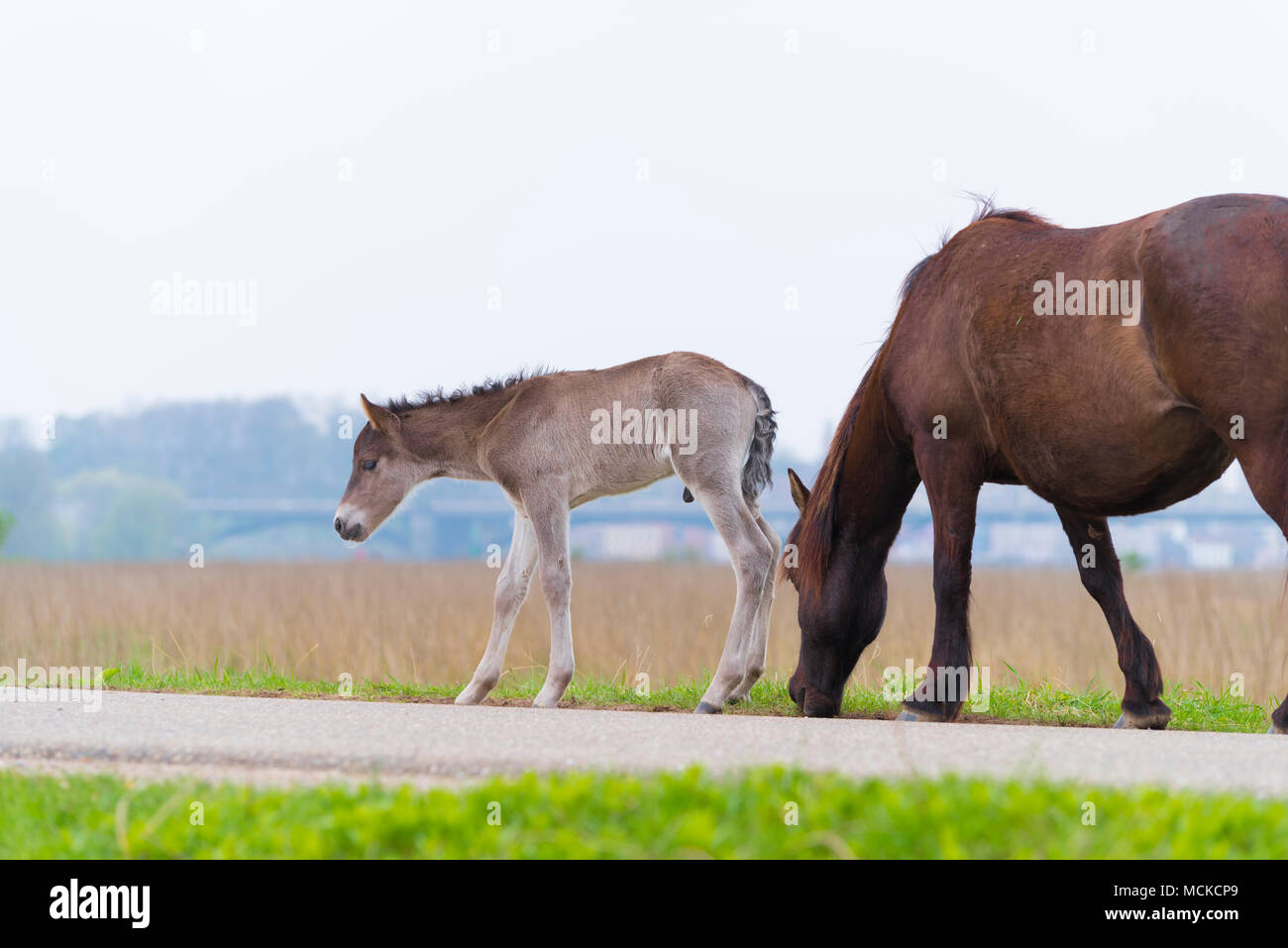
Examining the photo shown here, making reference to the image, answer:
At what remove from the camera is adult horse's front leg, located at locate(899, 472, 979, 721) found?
7.43m

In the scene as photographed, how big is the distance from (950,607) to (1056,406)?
3.86 ft

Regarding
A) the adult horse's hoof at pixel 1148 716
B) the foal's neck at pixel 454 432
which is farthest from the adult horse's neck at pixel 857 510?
the foal's neck at pixel 454 432

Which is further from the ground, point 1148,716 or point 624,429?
point 624,429

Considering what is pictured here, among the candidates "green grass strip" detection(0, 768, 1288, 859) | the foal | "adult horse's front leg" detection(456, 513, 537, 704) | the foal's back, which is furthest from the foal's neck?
"green grass strip" detection(0, 768, 1288, 859)

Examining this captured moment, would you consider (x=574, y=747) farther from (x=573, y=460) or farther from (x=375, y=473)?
(x=375, y=473)

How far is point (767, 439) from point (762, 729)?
2.66 metres

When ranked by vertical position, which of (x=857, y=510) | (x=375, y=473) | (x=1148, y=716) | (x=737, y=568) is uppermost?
(x=375, y=473)

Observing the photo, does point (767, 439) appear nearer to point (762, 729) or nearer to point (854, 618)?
point (854, 618)

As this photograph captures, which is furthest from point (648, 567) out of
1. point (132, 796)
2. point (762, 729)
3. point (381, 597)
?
point (132, 796)

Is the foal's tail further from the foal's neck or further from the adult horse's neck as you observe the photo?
the foal's neck

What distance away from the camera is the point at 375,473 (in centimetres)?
929

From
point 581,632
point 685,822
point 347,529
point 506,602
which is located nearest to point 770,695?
point 506,602
